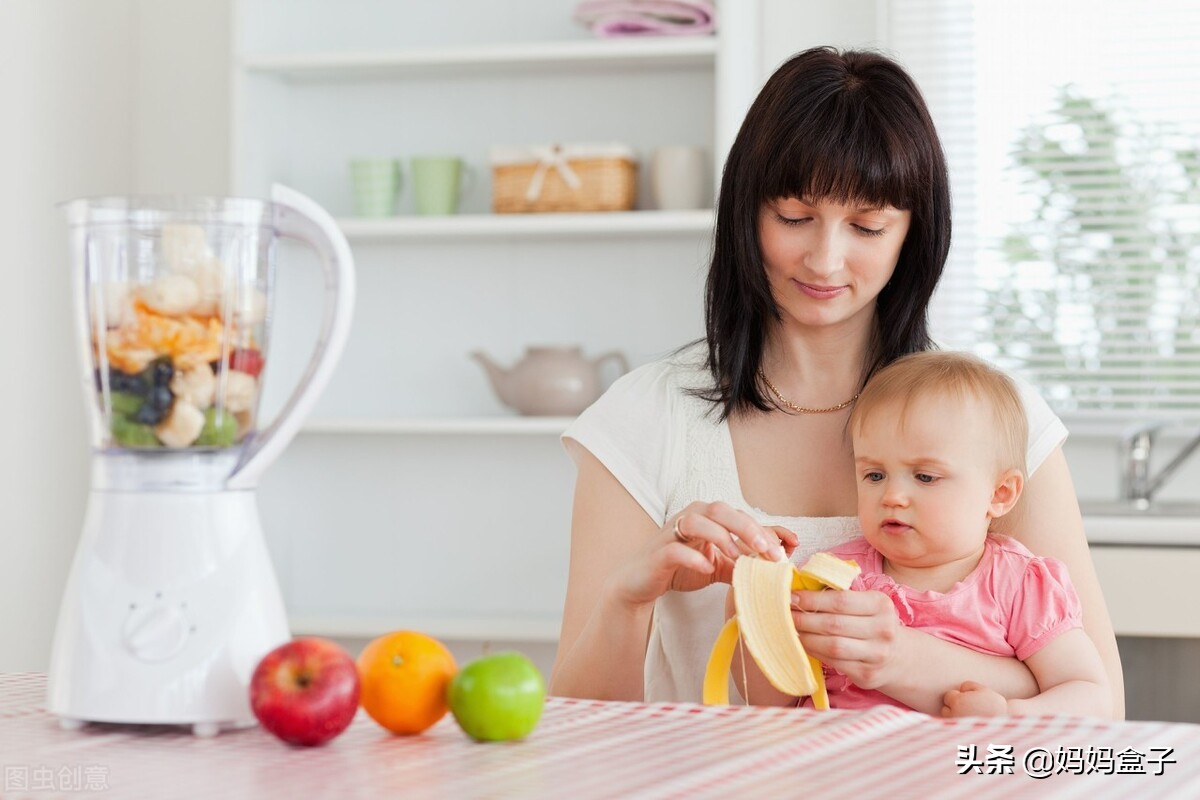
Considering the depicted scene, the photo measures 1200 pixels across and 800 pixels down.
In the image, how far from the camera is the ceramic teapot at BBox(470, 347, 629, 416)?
293 cm

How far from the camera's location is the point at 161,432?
0.95 meters

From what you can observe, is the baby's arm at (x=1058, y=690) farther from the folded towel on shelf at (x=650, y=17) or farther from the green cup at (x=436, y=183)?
the green cup at (x=436, y=183)

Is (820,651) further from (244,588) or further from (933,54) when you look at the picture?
(933,54)

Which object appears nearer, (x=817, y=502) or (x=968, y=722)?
(x=968, y=722)

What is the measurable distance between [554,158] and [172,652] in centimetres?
210

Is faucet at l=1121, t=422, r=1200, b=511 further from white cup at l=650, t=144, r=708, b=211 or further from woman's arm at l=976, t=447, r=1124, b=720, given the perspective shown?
woman's arm at l=976, t=447, r=1124, b=720

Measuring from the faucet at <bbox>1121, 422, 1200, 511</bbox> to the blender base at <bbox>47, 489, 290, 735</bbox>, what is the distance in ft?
7.62

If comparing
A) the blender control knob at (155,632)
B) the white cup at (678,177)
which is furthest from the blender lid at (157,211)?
the white cup at (678,177)

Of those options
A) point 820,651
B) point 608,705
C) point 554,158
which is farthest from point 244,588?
point 554,158

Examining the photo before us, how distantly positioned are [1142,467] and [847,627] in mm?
1847

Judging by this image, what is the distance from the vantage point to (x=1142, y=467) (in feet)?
9.25

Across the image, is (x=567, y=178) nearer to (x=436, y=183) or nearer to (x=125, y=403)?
(x=436, y=183)

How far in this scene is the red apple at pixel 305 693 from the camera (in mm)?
897

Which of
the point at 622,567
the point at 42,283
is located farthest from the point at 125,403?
the point at 42,283
